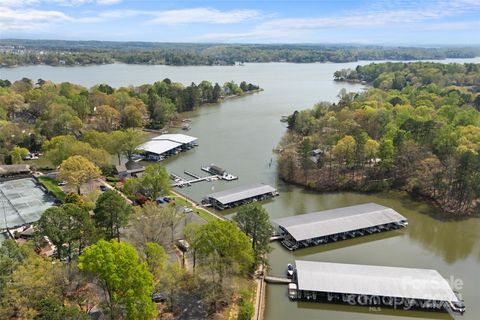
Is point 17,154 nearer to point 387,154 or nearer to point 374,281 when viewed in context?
point 374,281

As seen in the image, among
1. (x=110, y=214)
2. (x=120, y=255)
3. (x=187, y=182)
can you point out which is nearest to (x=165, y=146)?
(x=187, y=182)

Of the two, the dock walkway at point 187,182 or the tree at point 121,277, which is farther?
the dock walkway at point 187,182

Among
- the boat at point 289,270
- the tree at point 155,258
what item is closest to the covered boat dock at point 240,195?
the boat at point 289,270

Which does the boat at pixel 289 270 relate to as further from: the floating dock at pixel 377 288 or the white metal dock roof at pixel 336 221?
the white metal dock roof at pixel 336 221

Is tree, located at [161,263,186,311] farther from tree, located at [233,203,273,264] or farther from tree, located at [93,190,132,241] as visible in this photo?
tree, located at [93,190,132,241]

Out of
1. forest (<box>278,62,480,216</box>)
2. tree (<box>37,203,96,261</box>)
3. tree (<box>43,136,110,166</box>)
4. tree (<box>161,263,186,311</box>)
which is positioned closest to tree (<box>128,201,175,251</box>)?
tree (<box>37,203,96,261</box>)
